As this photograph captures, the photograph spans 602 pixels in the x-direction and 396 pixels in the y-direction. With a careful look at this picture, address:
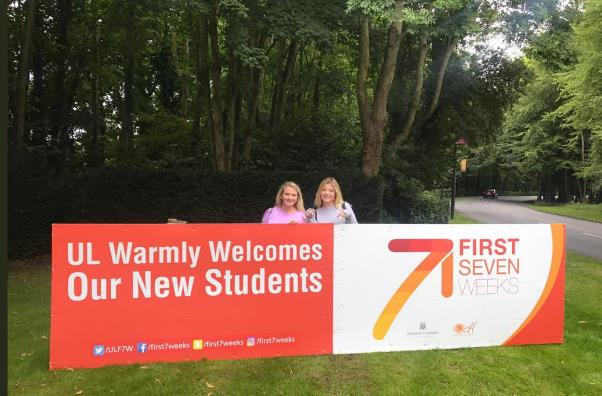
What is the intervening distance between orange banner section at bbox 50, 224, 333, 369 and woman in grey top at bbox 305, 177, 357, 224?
31.3 inches

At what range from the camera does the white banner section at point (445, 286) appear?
4.84 metres

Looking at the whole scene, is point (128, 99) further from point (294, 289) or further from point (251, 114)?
point (294, 289)

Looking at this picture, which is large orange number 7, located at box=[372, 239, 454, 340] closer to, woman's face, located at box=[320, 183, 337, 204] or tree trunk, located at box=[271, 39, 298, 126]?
woman's face, located at box=[320, 183, 337, 204]

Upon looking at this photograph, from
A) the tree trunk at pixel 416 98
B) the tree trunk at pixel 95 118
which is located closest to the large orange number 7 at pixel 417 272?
the tree trunk at pixel 416 98

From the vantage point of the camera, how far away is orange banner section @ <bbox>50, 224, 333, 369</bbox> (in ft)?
14.1

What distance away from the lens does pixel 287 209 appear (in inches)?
216

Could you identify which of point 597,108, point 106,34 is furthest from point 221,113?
point 597,108

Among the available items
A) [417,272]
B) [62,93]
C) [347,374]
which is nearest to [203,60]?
[62,93]

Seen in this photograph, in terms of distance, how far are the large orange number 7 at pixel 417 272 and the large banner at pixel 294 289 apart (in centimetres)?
1

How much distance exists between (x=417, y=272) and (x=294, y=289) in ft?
4.09

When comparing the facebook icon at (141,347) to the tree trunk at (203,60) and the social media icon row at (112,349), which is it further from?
the tree trunk at (203,60)

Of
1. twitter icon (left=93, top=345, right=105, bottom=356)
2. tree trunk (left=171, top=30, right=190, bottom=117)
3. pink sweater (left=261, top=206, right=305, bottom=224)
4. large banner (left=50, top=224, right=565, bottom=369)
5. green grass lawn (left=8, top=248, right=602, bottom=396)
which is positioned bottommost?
green grass lawn (left=8, top=248, right=602, bottom=396)

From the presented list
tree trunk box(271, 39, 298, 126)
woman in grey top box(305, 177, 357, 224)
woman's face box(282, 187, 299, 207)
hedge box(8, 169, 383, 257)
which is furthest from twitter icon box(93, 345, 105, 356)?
tree trunk box(271, 39, 298, 126)

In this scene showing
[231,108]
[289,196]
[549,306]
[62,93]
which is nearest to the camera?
[549,306]
